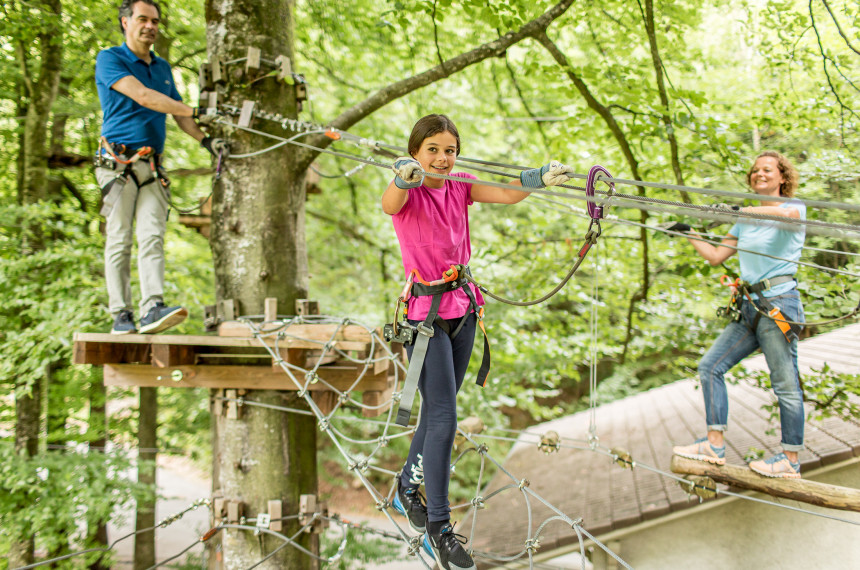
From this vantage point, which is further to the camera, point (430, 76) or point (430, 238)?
point (430, 76)

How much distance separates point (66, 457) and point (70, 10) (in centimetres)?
416

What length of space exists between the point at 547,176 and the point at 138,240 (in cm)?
258

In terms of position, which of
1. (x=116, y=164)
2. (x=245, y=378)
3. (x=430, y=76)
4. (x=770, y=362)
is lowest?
(x=245, y=378)

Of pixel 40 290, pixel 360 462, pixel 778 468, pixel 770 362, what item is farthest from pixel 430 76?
pixel 40 290

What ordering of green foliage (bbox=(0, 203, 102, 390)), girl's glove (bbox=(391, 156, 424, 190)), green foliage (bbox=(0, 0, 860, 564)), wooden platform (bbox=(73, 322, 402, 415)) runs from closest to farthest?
girl's glove (bbox=(391, 156, 424, 190)), wooden platform (bbox=(73, 322, 402, 415)), green foliage (bbox=(0, 0, 860, 564)), green foliage (bbox=(0, 203, 102, 390))

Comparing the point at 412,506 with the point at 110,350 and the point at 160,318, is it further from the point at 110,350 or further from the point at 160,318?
the point at 110,350

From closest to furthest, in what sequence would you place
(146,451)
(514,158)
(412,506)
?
(412,506)
(146,451)
(514,158)

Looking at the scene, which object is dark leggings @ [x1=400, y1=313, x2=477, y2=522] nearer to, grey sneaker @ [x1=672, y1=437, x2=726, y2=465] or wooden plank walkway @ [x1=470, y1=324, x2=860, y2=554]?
grey sneaker @ [x1=672, y1=437, x2=726, y2=465]

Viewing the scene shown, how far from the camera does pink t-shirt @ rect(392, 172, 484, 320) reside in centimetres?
243

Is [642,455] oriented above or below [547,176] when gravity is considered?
below

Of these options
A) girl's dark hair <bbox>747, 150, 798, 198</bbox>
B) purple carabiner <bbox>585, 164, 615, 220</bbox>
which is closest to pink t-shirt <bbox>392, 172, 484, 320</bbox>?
purple carabiner <bbox>585, 164, 615, 220</bbox>

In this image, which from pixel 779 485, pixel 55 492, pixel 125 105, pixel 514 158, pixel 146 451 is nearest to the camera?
pixel 779 485

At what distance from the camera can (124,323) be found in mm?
3436

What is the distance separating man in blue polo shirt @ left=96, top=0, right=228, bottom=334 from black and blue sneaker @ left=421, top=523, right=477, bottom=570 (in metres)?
1.93
